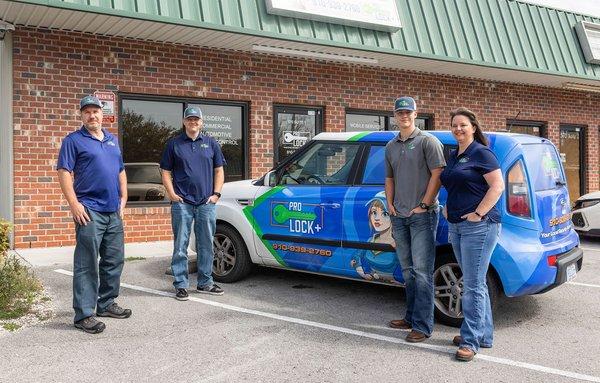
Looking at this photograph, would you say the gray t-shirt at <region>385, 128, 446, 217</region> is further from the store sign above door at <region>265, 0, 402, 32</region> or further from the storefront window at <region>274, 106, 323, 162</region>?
the storefront window at <region>274, 106, 323, 162</region>

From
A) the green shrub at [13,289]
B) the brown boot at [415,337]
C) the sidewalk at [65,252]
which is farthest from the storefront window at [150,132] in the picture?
the brown boot at [415,337]

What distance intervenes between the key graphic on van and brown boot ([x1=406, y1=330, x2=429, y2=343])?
1627mm

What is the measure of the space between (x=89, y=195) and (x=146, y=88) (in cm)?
490

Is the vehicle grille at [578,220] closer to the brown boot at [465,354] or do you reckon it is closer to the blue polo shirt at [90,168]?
the brown boot at [465,354]

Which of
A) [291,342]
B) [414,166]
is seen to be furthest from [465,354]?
[414,166]

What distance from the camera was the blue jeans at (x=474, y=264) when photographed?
4148 mm

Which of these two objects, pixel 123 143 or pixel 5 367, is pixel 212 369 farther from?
pixel 123 143

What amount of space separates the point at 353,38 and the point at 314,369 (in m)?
6.94

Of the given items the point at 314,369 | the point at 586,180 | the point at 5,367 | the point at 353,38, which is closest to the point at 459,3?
the point at 353,38

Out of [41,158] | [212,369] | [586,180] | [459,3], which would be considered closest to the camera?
[212,369]

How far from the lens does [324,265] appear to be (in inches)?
227

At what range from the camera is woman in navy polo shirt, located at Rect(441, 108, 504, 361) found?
4074 millimetres

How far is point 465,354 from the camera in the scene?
4125mm

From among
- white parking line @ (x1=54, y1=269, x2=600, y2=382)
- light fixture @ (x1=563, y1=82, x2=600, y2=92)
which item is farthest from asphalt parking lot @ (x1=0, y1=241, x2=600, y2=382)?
light fixture @ (x1=563, y1=82, x2=600, y2=92)
